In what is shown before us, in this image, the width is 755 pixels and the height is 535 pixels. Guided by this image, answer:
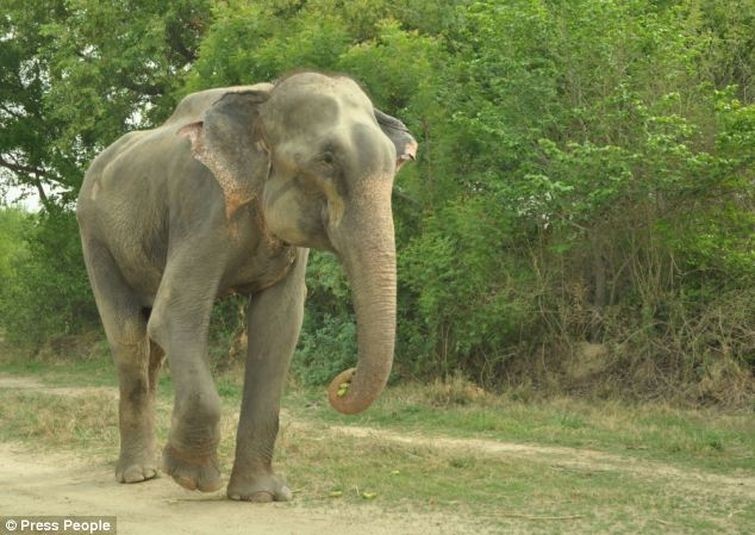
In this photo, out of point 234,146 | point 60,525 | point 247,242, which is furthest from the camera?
point 247,242

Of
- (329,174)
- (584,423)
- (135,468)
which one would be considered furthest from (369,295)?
(584,423)

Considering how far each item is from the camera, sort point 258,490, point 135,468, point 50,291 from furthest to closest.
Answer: point 50,291 < point 135,468 < point 258,490

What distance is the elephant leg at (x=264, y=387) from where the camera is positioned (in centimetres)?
684

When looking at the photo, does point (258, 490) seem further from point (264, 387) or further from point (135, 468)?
point (135, 468)

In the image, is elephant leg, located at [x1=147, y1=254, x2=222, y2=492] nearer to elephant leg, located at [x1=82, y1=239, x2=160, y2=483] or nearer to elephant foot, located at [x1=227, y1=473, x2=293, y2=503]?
elephant foot, located at [x1=227, y1=473, x2=293, y2=503]

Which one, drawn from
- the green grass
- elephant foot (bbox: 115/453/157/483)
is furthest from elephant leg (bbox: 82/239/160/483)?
the green grass

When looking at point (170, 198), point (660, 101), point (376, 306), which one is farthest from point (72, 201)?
point (376, 306)

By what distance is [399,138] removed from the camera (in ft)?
21.2

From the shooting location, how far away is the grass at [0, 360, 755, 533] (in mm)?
6719

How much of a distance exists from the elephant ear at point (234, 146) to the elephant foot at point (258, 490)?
1624mm

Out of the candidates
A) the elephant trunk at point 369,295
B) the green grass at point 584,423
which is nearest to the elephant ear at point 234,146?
the elephant trunk at point 369,295

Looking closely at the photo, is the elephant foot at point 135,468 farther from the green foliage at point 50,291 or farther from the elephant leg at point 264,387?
the green foliage at point 50,291

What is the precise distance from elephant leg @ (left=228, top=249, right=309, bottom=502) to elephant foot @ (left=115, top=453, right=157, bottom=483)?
1.01 metres

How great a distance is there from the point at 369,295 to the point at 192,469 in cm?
155
